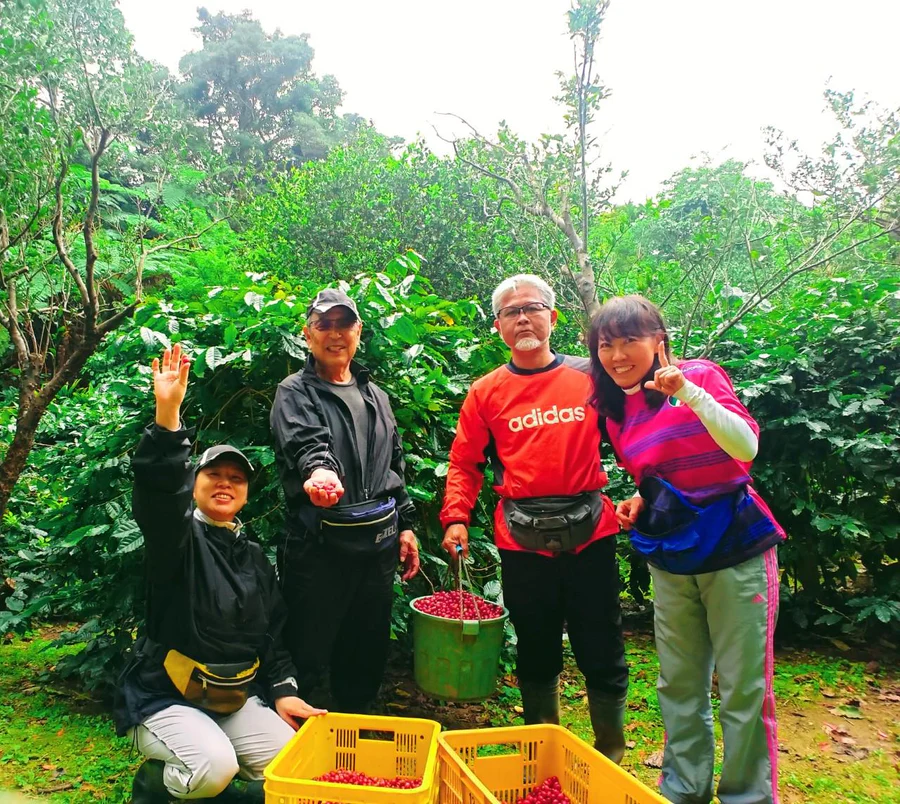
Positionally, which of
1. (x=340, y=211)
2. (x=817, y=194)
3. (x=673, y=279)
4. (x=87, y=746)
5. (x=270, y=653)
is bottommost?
(x=87, y=746)

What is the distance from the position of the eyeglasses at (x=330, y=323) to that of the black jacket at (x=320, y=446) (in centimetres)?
16

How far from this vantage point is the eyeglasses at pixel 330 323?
2.37 m

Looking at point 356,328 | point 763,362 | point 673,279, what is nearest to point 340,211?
point 673,279

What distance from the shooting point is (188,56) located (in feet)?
69.7

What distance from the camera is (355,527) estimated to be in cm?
223

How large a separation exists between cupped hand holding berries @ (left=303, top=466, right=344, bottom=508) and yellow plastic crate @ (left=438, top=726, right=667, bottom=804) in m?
0.77

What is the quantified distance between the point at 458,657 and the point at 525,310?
4.39 feet

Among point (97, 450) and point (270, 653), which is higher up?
point (97, 450)

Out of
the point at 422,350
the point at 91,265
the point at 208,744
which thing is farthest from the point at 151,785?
the point at 91,265

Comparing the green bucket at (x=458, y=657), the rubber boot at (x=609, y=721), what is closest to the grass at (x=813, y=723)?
the rubber boot at (x=609, y=721)

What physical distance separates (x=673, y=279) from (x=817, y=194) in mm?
1295

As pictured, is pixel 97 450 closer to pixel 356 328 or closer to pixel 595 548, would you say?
pixel 356 328

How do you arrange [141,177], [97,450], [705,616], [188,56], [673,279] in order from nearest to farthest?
[705,616] → [97,450] → [673,279] → [141,177] → [188,56]

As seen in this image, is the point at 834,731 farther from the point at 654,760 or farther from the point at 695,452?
the point at 695,452
